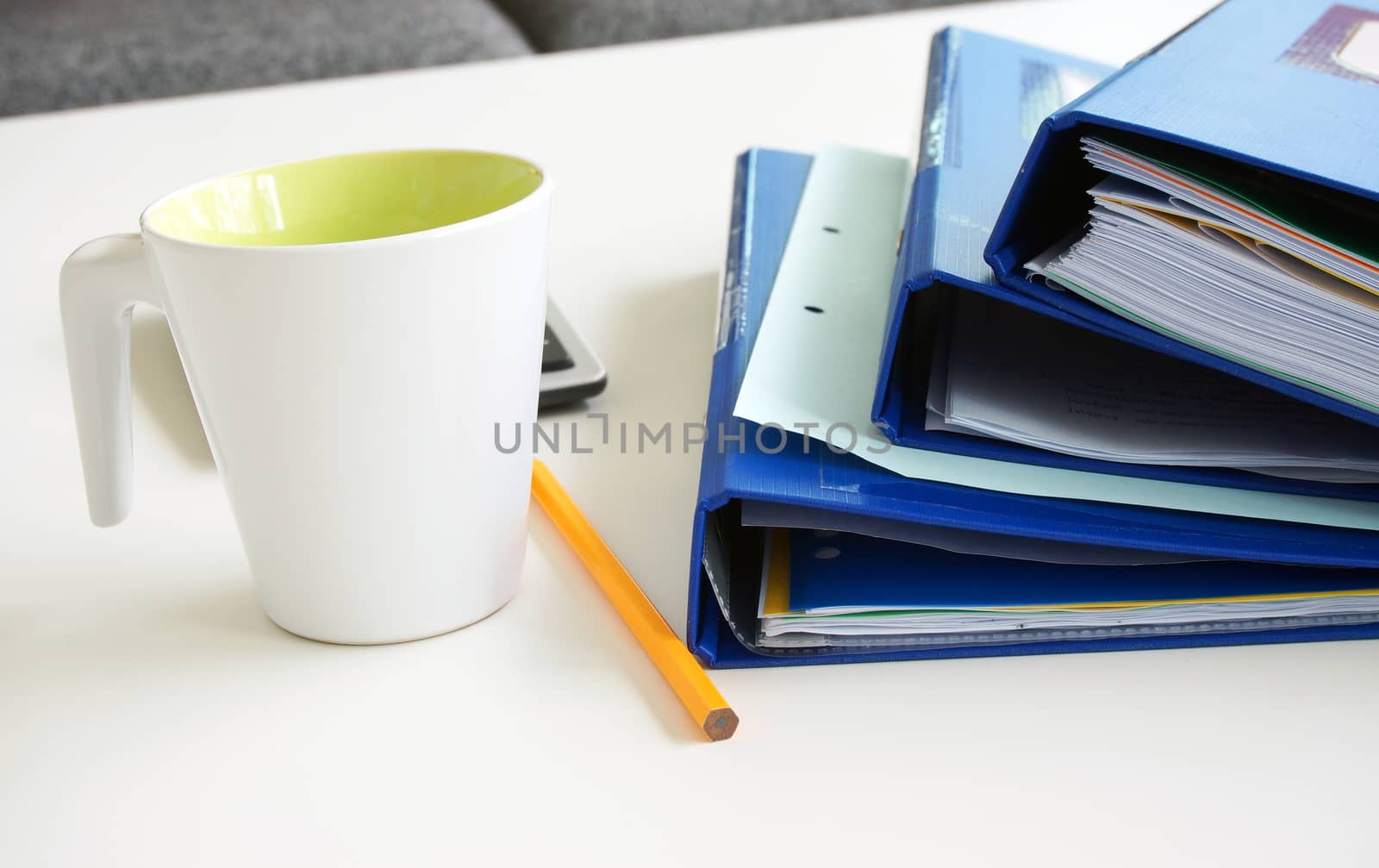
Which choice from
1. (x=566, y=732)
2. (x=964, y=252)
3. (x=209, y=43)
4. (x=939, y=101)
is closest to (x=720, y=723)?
(x=566, y=732)

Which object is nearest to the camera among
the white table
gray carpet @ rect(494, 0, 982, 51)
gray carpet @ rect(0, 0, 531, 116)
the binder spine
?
the white table

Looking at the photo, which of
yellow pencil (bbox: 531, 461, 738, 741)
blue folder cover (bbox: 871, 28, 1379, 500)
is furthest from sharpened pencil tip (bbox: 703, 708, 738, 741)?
blue folder cover (bbox: 871, 28, 1379, 500)

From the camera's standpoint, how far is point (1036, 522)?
1.20 ft

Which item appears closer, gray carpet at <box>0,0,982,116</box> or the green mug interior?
the green mug interior

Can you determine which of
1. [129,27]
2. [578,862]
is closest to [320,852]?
[578,862]

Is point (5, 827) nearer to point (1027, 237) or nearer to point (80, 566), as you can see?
point (80, 566)

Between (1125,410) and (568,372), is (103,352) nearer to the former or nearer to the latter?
(568,372)

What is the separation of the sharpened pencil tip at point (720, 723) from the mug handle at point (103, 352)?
20 centimetres

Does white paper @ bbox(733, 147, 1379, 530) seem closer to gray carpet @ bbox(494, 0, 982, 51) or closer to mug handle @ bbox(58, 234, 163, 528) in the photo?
mug handle @ bbox(58, 234, 163, 528)

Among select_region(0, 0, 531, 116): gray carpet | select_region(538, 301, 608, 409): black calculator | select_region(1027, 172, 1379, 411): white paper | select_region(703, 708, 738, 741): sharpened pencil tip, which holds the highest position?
select_region(1027, 172, 1379, 411): white paper

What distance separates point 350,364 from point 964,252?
0.66 feet

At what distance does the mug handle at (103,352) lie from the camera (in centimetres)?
34

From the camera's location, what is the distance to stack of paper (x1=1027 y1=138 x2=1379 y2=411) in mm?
349

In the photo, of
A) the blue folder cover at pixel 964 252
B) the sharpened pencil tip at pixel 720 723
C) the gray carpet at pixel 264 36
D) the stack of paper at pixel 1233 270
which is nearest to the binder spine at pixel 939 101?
the blue folder cover at pixel 964 252
